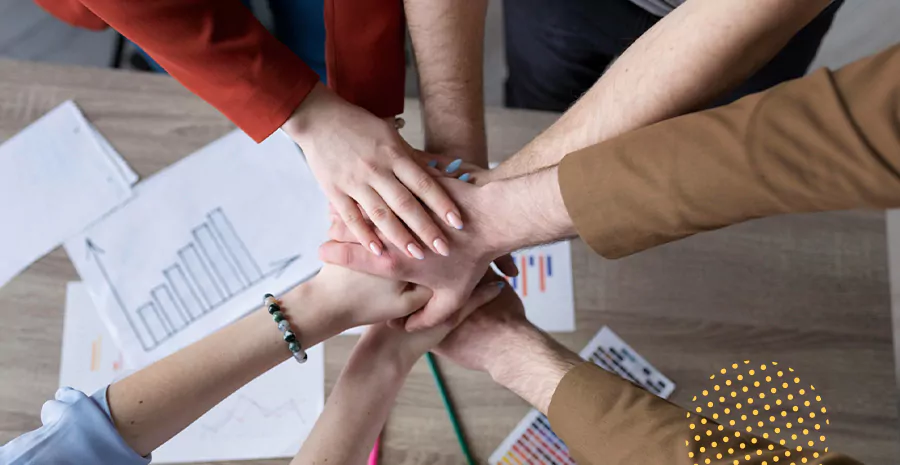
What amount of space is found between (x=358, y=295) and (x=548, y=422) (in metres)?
0.31

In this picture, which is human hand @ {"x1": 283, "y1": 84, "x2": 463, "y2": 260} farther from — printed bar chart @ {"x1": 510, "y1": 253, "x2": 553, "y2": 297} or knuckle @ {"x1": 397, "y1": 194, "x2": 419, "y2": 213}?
printed bar chart @ {"x1": 510, "y1": 253, "x2": 553, "y2": 297}

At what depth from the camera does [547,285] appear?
0.90 m

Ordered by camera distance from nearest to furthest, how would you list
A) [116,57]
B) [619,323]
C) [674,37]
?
[674,37] → [619,323] → [116,57]

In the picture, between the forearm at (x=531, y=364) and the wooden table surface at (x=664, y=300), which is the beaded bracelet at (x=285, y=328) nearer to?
the wooden table surface at (x=664, y=300)

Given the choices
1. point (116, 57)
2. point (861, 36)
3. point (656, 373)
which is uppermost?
point (116, 57)

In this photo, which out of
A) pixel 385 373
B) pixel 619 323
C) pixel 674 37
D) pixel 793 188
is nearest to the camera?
pixel 793 188

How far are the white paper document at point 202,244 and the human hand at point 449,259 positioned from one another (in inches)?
4.2

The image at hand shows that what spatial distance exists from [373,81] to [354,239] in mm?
218

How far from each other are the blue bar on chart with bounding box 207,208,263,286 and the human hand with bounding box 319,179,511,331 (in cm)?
13

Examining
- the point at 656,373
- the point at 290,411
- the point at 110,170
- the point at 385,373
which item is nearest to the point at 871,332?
the point at 656,373

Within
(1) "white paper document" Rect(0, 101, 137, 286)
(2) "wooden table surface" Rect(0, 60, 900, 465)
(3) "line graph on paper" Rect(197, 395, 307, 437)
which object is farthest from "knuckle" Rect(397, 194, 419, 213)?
(1) "white paper document" Rect(0, 101, 137, 286)

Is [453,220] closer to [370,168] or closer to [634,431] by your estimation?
[370,168]

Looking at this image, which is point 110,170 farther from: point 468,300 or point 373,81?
point 468,300

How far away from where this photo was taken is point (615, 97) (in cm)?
70
